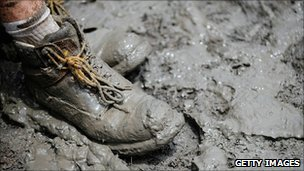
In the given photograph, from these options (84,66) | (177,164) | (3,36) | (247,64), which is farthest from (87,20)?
(177,164)

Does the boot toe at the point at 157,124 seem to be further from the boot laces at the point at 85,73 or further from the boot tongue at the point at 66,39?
the boot tongue at the point at 66,39

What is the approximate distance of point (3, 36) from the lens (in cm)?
191

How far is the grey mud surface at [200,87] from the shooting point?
1515mm

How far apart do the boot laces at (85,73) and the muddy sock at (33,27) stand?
2.5 inches

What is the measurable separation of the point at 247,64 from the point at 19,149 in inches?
44.8

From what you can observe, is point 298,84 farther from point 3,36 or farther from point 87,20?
point 3,36
